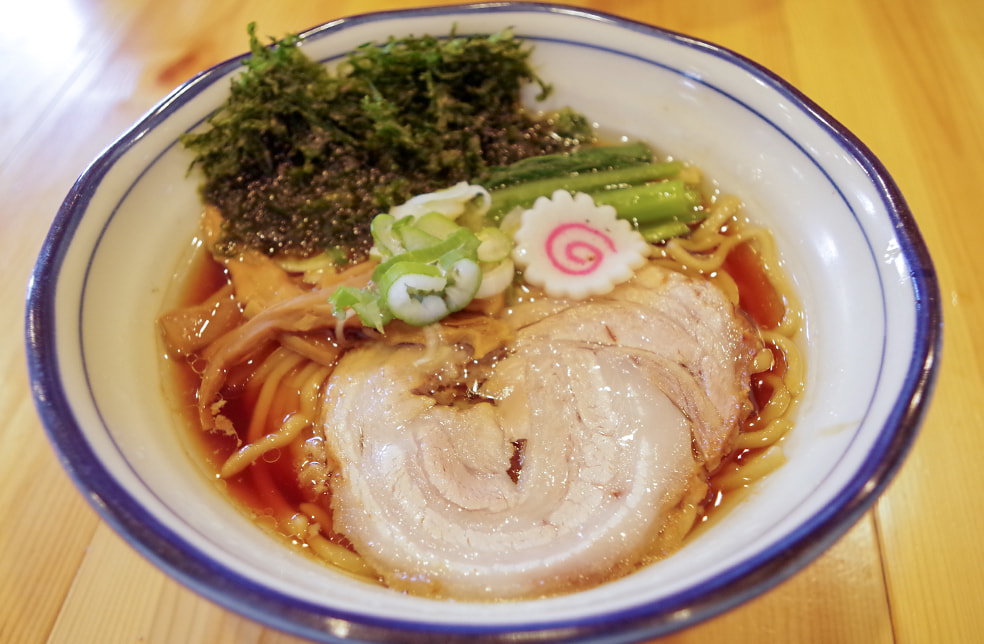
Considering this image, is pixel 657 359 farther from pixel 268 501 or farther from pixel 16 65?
pixel 16 65

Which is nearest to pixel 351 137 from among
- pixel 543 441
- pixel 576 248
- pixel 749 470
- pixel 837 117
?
pixel 576 248

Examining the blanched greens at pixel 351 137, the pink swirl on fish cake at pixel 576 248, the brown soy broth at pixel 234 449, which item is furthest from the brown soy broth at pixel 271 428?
the pink swirl on fish cake at pixel 576 248

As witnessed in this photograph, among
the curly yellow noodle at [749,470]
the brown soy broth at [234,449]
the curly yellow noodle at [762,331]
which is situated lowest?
the brown soy broth at [234,449]

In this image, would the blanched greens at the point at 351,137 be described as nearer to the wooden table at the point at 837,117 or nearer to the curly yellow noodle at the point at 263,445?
the curly yellow noodle at the point at 263,445

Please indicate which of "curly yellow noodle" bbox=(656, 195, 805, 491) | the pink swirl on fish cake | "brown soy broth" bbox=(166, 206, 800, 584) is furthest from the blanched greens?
"curly yellow noodle" bbox=(656, 195, 805, 491)

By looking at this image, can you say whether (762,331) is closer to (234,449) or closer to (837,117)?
(837,117)

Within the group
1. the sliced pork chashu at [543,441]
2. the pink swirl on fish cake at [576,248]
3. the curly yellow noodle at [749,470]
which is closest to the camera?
the sliced pork chashu at [543,441]

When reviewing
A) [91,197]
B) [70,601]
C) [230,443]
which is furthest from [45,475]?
[91,197]
